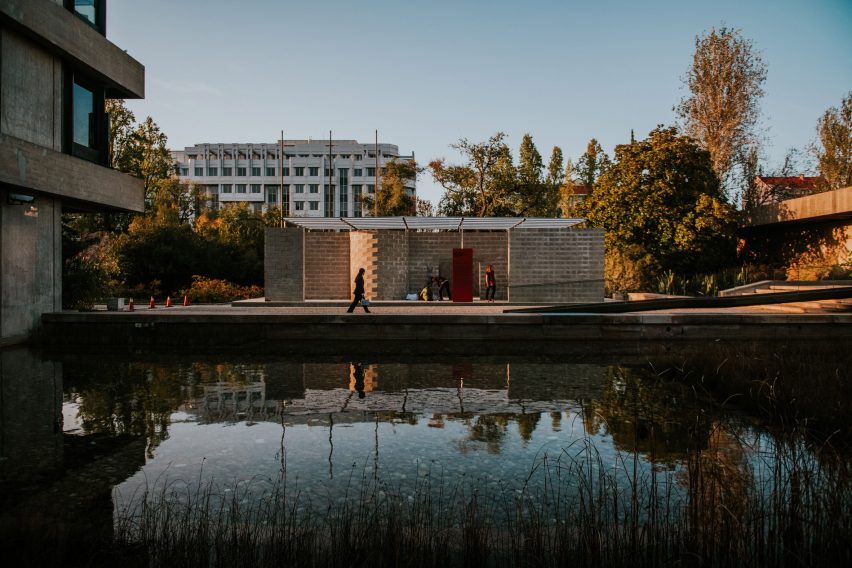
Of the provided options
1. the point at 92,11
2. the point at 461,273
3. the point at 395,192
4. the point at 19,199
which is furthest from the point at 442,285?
the point at 395,192

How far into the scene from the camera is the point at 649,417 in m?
7.66

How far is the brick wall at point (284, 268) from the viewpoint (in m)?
25.5

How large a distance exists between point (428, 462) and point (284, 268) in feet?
67.3

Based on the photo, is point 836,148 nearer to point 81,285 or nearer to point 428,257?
point 428,257

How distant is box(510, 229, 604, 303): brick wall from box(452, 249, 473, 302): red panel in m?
1.79

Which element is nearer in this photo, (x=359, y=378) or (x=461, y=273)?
(x=359, y=378)

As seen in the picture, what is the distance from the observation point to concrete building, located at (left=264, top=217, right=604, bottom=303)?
25.5 m

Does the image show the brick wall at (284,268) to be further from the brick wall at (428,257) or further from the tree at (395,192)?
the tree at (395,192)

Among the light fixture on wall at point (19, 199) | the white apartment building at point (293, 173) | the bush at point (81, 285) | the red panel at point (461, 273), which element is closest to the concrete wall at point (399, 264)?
the red panel at point (461, 273)

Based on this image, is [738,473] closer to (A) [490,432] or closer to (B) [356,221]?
(A) [490,432]

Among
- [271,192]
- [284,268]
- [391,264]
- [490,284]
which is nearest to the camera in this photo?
[284,268]

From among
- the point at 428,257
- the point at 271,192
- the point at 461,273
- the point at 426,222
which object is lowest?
the point at 461,273

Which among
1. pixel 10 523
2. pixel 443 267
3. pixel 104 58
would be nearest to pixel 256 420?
pixel 10 523

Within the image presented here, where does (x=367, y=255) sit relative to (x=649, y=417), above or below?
above
